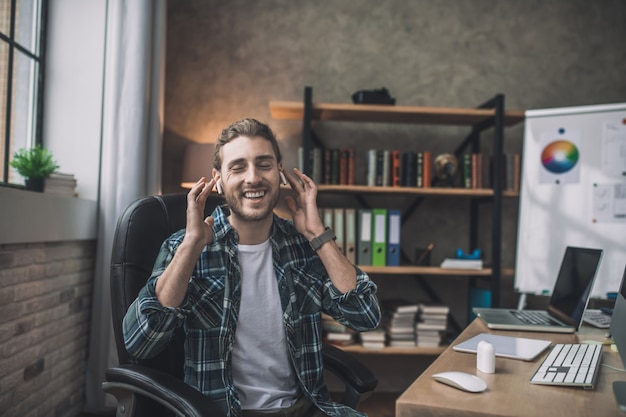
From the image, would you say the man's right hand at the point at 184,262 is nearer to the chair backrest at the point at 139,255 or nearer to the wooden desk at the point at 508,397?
the chair backrest at the point at 139,255

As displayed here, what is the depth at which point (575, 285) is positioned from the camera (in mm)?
1938

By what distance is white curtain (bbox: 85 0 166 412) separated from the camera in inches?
101

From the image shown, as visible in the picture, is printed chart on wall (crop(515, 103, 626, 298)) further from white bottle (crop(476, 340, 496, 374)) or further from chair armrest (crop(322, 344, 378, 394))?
white bottle (crop(476, 340, 496, 374))

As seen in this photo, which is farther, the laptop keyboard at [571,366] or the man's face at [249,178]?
the man's face at [249,178]

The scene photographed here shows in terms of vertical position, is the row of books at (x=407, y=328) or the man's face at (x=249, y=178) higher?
the man's face at (x=249, y=178)

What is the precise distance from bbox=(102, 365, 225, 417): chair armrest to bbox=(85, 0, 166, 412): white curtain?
134cm

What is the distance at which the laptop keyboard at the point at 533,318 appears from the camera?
1.85 m

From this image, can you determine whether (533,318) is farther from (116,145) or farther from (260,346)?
(116,145)

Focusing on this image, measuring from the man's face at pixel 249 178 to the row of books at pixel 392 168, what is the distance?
1317mm

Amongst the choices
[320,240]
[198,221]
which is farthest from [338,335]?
[198,221]

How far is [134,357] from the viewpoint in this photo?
1.38 metres

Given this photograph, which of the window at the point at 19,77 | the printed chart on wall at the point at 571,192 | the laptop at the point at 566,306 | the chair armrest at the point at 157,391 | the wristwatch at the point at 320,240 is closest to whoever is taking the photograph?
the chair armrest at the point at 157,391

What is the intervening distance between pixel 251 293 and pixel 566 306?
1.18 metres

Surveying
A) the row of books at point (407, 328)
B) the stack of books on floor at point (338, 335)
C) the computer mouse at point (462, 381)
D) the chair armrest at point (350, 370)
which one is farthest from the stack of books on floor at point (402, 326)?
the computer mouse at point (462, 381)
